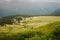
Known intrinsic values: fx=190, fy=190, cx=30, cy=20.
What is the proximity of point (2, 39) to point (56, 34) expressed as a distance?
32193 mm

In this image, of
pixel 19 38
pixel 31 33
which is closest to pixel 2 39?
pixel 19 38

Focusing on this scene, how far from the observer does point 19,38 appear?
10575 centimetres

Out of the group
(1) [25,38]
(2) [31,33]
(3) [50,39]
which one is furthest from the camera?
(2) [31,33]

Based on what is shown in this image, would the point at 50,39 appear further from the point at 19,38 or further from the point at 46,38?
the point at 19,38

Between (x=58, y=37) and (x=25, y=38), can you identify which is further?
(x=25, y=38)

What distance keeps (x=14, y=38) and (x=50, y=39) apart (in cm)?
2439

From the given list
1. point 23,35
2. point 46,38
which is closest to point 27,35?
point 23,35

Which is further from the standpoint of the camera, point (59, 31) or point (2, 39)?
point (2, 39)

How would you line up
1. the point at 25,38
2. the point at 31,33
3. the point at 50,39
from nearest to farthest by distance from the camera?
1. the point at 50,39
2. the point at 25,38
3. the point at 31,33

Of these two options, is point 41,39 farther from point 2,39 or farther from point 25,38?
point 2,39

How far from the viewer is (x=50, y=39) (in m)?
90.4

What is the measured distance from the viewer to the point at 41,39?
9612 centimetres

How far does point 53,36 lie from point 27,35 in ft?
71.0

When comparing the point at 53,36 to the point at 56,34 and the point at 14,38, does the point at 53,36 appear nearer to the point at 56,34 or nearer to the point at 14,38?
the point at 56,34
